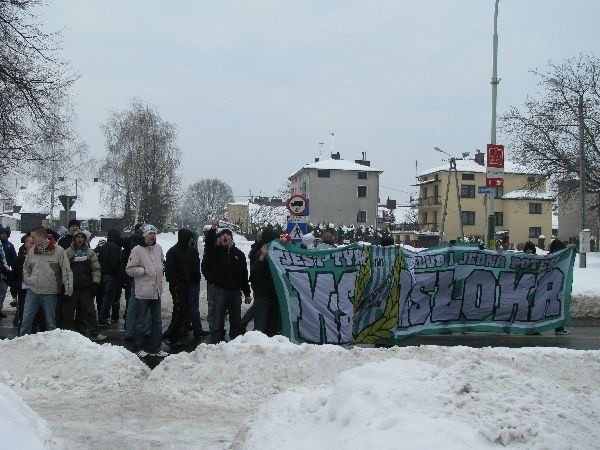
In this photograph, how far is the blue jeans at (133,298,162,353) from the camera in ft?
31.3

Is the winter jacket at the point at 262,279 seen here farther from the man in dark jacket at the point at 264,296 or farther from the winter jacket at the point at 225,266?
the winter jacket at the point at 225,266

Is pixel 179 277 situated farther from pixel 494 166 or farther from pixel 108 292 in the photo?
pixel 494 166

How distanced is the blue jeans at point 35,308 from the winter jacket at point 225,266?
238cm

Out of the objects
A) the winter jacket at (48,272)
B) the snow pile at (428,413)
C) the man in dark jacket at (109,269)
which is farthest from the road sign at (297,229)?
the snow pile at (428,413)

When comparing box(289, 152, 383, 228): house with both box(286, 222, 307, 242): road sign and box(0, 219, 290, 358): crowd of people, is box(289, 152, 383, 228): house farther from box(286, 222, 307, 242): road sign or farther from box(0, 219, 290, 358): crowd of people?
box(0, 219, 290, 358): crowd of people

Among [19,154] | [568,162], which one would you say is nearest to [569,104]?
[568,162]

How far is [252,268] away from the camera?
33.6ft

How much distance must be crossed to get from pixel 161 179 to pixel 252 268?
49436 mm

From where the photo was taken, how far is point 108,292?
1234 centimetres

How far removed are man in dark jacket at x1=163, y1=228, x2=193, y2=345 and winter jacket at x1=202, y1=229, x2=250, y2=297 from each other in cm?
40

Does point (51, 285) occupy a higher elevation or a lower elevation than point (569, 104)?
lower

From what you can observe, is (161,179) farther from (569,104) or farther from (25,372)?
(25,372)

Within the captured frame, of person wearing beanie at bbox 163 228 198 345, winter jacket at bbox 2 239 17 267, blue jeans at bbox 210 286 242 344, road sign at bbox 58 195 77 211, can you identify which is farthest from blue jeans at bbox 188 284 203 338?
road sign at bbox 58 195 77 211

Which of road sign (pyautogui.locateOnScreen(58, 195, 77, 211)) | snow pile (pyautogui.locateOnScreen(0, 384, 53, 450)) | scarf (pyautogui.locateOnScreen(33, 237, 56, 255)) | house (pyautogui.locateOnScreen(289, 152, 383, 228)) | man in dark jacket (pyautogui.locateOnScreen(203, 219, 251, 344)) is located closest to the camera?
snow pile (pyautogui.locateOnScreen(0, 384, 53, 450))
